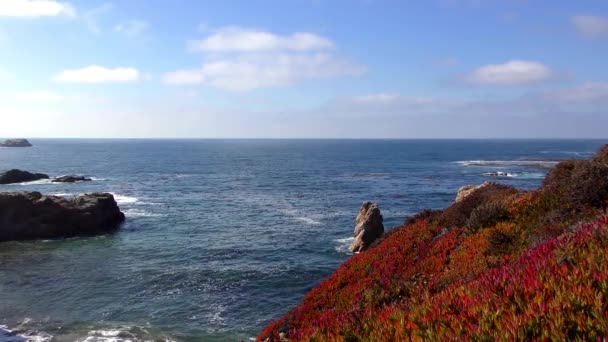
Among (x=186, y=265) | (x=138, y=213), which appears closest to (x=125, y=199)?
(x=138, y=213)

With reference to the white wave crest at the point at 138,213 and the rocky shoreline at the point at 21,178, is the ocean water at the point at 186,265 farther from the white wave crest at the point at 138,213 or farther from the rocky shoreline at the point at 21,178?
the rocky shoreline at the point at 21,178

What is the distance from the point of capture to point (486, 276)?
748cm

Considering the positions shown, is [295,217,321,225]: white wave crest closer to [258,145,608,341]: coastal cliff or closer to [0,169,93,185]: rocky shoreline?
[258,145,608,341]: coastal cliff

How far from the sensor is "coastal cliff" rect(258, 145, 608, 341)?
5.24 m

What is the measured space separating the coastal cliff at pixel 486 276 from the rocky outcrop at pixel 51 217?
128ft

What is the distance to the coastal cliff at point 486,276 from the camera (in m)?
5.24

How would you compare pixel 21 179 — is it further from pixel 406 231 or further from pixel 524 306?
pixel 524 306

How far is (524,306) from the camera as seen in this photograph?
5660 mm

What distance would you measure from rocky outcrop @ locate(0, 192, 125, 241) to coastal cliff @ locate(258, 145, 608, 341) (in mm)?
39126

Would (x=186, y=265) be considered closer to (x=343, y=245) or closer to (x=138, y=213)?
(x=343, y=245)

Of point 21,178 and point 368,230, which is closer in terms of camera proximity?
point 368,230

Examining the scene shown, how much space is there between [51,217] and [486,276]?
49294 mm

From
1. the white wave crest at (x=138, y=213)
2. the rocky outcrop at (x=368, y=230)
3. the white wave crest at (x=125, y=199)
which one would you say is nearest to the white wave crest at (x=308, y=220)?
the rocky outcrop at (x=368, y=230)

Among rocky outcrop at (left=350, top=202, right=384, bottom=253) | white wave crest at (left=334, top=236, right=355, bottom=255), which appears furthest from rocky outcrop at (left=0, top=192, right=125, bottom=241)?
rocky outcrop at (left=350, top=202, right=384, bottom=253)
